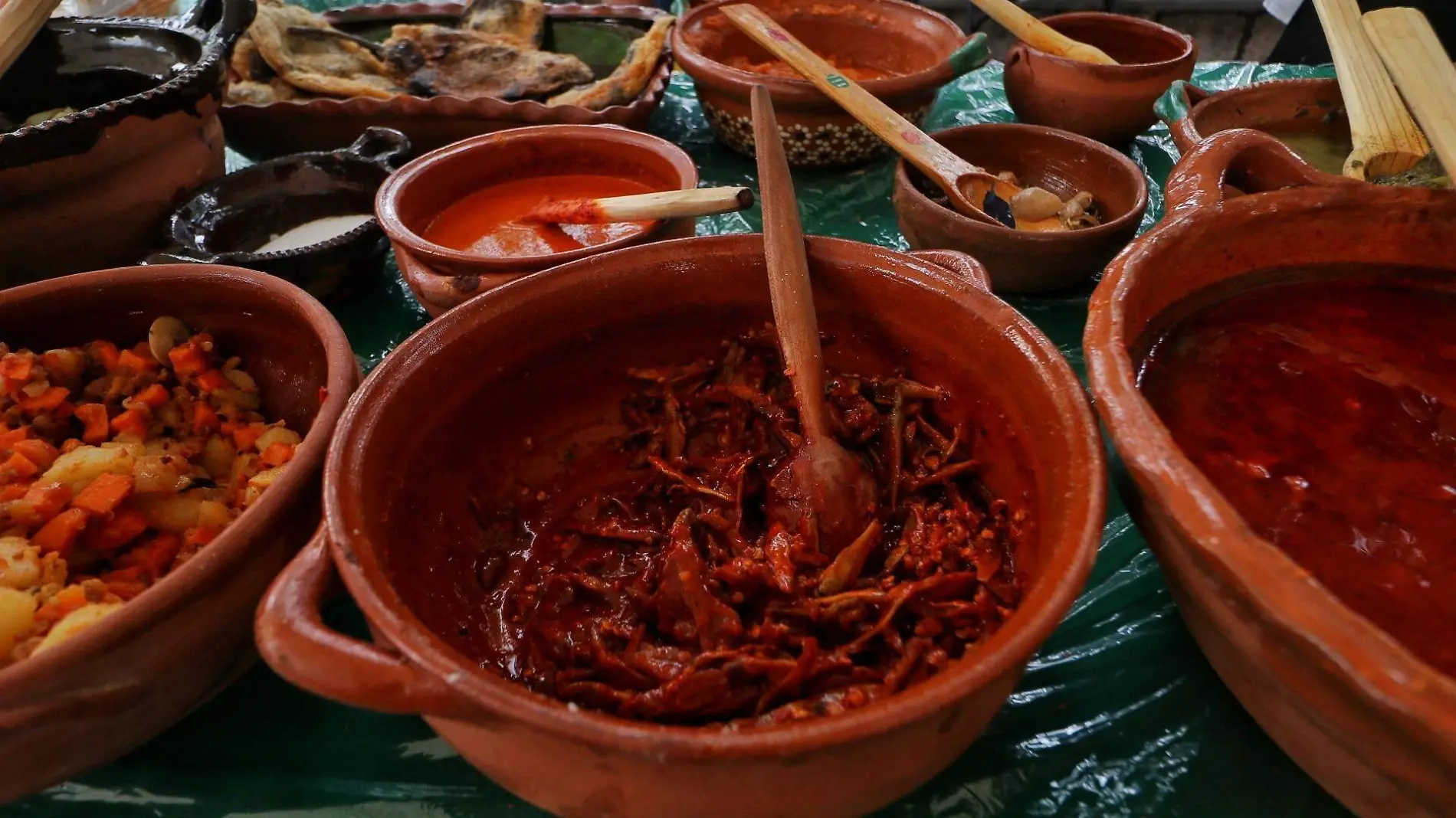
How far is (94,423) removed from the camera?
1.23 m

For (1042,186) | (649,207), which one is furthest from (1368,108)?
(649,207)

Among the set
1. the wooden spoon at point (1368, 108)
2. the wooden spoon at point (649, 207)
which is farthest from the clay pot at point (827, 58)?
the wooden spoon at point (1368, 108)

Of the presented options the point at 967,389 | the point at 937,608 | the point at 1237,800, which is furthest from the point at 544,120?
the point at 1237,800

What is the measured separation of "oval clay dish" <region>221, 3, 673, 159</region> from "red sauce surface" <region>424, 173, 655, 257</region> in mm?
376

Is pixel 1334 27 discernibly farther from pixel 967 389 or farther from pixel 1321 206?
pixel 967 389

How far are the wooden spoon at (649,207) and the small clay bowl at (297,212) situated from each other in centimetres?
42

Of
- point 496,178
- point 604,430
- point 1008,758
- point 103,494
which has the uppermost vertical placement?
point 496,178

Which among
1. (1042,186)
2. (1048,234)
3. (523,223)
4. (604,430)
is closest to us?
(604,430)

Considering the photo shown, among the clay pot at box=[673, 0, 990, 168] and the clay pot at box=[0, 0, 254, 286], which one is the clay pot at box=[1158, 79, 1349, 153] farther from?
the clay pot at box=[0, 0, 254, 286]

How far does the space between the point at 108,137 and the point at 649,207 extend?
1.12m

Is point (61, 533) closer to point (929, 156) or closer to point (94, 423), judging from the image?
point (94, 423)

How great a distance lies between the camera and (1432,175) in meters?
1.40

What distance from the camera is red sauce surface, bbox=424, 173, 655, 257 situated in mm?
1693

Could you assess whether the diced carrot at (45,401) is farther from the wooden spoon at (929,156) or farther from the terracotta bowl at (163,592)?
the wooden spoon at (929,156)
